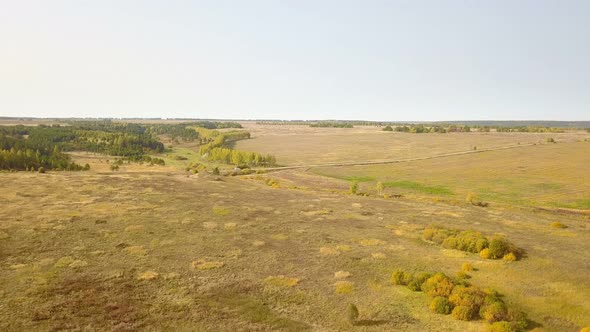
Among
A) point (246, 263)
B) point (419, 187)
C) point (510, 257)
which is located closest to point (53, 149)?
point (419, 187)

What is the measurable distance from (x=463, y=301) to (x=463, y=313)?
1087 mm

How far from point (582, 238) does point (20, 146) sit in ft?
552

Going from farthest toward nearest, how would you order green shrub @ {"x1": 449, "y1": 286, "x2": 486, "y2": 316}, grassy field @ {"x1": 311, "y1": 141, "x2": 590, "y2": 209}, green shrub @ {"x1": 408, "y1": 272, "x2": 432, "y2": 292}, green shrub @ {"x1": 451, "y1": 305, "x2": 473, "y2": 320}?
grassy field @ {"x1": 311, "y1": 141, "x2": 590, "y2": 209}
green shrub @ {"x1": 408, "y1": 272, "x2": 432, "y2": 292}
green shrub @ {"x1": 449, "y1": 286, "x2": 486, "y2": 316}
green shrub @ {"x1": 451, "y1": 305, "x2": 473, "y2": 320}

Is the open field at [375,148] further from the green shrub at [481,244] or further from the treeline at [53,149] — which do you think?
the green shrub at [481,244]

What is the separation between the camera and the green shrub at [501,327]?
72.0 feet

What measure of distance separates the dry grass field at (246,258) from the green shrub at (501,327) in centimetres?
105

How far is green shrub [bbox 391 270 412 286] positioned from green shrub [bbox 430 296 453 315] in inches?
154

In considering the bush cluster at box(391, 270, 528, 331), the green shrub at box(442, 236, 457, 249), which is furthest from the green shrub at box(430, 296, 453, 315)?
the green shrub at box(442, 236, 457, 249)

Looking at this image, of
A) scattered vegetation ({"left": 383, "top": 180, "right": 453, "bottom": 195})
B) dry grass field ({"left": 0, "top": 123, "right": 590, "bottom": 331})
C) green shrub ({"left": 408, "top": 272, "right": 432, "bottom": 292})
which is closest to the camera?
dry grass field ({"left": 0, "top": 123, "right": 590, "bottom": 331})

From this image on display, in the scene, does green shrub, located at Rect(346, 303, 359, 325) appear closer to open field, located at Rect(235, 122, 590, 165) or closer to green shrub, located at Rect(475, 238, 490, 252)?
green shrub, located at Rect(475, 238, 490, 252)

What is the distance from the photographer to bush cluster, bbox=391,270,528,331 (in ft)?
76.8

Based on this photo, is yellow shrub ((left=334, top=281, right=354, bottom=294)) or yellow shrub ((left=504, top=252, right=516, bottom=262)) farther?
yellow shrub ((left=504, top=252, right=516, bottom=262))

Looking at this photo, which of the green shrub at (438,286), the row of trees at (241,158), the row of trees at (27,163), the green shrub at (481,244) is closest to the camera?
the green shrub at (438,286)

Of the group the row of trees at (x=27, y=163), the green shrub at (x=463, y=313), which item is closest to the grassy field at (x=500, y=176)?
the green shrub at (x=463, y=313)
